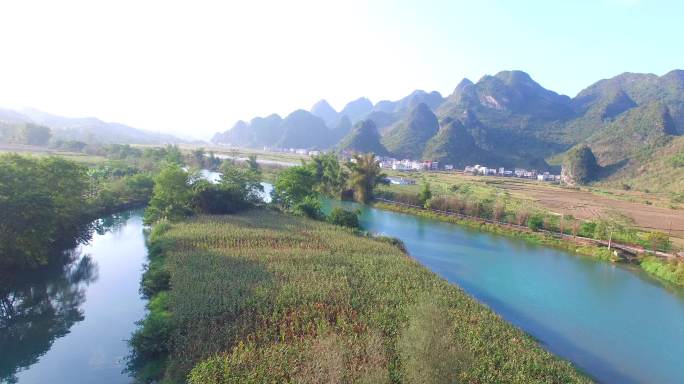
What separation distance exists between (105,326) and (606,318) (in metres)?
24.1

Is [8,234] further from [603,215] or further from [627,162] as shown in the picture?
[627,162]

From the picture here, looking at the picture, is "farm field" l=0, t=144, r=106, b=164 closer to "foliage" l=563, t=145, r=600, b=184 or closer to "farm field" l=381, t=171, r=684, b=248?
"farm field" l=381, t=171, r=684, b=248

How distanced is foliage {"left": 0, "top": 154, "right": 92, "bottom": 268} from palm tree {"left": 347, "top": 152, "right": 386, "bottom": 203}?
32.5 meters

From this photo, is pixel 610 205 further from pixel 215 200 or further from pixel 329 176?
pixel 215 200

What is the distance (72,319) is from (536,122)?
152m

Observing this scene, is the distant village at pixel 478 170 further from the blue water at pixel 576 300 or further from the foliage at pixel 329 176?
the blue water at pixel 576 300

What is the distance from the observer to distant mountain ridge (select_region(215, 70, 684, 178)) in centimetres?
9412

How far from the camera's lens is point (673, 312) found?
21.8 meters

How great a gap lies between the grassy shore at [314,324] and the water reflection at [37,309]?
3.69 metres

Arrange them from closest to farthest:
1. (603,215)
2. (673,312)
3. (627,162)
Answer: (673,312), (603,215), (627,162)

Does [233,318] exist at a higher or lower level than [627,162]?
lower

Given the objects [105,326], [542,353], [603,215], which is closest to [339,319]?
[542,353]

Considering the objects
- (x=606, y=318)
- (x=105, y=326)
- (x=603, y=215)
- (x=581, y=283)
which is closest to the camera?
(x=105, y=326)

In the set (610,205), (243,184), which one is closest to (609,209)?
(610,205)
